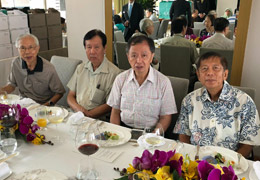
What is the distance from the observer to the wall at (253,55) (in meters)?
2.27

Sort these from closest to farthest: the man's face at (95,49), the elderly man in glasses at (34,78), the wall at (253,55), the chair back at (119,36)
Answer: the man's face at (95,49) < the wall at (253,55) < the elderly man in glasses at (34,78) < the chair back at (119,36)

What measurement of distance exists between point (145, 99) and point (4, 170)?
1.04 m

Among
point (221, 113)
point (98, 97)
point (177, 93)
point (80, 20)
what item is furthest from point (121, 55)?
point (221, 113)

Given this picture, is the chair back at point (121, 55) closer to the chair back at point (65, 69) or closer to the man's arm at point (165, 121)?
the chair back at point (65, 69)

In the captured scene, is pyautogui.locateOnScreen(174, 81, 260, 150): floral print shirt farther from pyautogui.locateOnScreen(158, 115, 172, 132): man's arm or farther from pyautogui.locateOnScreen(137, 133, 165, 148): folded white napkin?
pyautogui.locateOnScreen(137, 133, 165, 148): folded white napkin

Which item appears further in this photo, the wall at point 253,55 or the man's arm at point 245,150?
the wall at point 253,55

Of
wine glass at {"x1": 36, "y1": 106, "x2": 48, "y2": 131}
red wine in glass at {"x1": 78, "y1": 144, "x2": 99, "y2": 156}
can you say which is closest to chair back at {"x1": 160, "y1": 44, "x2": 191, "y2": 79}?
wine glass at {"x1": 36, "y1": 106, "x2": 48, "y2": 131}

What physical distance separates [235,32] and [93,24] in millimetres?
1775

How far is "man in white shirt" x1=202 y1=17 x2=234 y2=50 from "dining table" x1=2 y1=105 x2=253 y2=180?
1745 mm

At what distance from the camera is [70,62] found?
2.68 m

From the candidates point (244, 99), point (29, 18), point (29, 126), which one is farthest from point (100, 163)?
point (29, 18)

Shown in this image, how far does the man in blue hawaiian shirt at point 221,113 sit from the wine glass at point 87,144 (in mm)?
784

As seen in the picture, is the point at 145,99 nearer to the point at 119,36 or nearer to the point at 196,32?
the point at 119,36

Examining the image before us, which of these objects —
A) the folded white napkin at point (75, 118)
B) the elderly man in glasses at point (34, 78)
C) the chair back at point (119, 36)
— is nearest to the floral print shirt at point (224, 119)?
the folded white napkin at point (75, 118)
